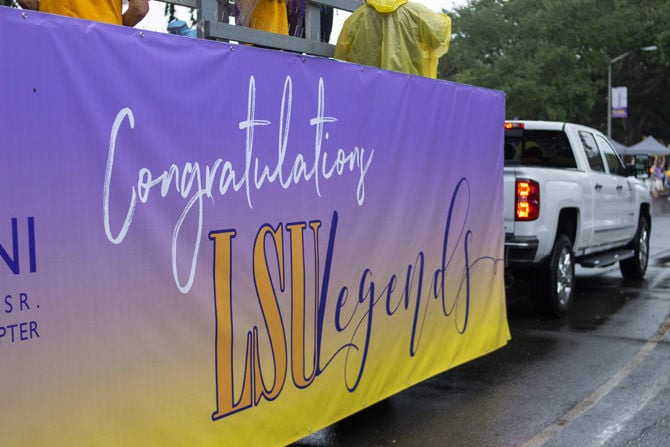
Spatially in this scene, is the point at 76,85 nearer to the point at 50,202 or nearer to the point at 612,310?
the point at 50,202

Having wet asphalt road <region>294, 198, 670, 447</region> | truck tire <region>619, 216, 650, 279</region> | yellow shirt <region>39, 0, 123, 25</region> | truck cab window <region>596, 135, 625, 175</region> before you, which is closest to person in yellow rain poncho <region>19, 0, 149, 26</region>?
yellow shirt <region>39, 0, 123, 25</region>

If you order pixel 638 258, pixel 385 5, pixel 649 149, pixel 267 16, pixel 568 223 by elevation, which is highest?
pixel 649 149

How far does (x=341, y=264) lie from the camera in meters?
4.74

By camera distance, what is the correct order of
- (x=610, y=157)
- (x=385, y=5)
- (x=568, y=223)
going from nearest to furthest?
(x=385, y=5)
(x=568, y=223)
(x=610, y=157)

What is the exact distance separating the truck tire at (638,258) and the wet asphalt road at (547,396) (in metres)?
2.60

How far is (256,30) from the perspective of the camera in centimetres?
498

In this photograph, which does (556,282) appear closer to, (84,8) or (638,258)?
(638,258)

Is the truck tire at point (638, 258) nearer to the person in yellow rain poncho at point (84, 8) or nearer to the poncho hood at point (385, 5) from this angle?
the poncho hood at point (385, 5)

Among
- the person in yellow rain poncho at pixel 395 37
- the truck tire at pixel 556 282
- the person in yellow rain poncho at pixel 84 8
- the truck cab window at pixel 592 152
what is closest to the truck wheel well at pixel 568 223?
the truck tire at pixel 556 282

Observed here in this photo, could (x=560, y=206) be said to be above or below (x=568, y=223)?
above

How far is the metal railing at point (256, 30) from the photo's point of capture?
15.2 feet

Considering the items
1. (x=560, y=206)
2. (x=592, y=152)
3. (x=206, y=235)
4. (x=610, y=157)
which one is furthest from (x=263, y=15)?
(x=610, y=157)

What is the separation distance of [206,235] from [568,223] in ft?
19.5

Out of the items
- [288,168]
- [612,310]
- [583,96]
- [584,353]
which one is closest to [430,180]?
[288,168]
